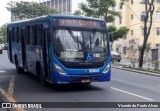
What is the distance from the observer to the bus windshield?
14086 millimetres

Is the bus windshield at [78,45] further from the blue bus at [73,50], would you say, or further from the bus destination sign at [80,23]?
the bus destination sign at [80,23]

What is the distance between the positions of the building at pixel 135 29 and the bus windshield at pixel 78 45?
43.5 meters

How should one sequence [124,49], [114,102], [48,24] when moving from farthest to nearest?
[124,49]
[48,24]
[114,102]

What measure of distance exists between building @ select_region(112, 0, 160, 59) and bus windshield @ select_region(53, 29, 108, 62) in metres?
43.5

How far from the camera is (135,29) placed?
6094 centimetres

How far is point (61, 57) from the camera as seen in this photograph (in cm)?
1402

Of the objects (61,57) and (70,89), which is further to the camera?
(70,89)

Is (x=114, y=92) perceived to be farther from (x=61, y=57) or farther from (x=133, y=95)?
(x=61, y=57)

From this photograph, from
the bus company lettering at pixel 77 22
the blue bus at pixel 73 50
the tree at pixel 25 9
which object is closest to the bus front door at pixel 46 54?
the blue bus at pixel 73 50

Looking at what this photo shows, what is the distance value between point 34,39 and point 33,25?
2.06 feet

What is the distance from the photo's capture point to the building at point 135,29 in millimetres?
59469

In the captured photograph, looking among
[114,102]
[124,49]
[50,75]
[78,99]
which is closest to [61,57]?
[50,75]

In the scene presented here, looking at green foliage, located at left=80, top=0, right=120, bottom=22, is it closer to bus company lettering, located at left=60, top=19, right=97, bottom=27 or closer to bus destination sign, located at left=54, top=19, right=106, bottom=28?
bus destination sign, located at left=54, top=19, right=106, bottom=28

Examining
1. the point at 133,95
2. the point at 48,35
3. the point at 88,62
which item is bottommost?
the point at 133,95
